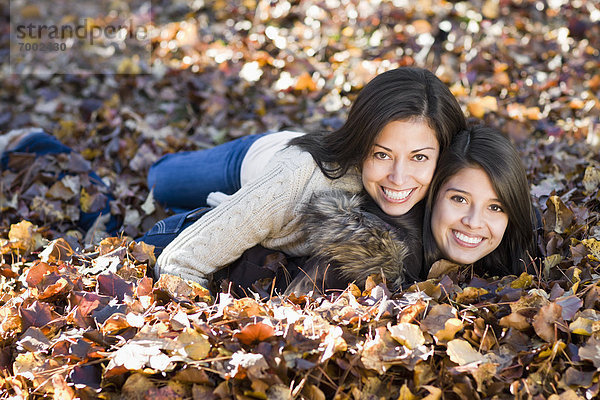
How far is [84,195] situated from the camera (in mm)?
3566

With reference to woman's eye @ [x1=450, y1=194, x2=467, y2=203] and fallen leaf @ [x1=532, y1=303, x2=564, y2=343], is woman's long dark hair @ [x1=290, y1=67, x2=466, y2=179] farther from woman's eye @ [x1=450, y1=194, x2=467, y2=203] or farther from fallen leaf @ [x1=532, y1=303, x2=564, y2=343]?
fallen leaf @ [x1=532, y1=303, x2=564, y2=343]

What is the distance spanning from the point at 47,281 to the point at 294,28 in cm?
421

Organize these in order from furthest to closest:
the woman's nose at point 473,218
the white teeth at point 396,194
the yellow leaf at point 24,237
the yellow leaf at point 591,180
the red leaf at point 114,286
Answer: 1. the yellow leaf at point 591,180
2. the yellow leaf at point 24,237
3. the white teeth at point 396,194
4. the woman's nose at point 473,218
5. the red leaf at point 114,286

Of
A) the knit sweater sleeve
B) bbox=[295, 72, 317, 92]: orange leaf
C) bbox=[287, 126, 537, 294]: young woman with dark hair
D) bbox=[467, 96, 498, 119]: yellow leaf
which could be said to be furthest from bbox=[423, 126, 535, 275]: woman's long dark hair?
bbox=[295, 72, 317, 92]: orange leaf

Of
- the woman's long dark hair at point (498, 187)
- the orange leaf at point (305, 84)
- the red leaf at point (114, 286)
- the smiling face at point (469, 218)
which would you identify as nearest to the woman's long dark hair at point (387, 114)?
the woman's long dark hair at point (498, 187)

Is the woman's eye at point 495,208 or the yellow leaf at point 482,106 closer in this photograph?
the woman's eye at point 495,208

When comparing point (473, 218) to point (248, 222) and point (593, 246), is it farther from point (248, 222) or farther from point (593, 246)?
point (248, 222)

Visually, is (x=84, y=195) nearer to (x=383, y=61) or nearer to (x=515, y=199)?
(x=515, y=199)

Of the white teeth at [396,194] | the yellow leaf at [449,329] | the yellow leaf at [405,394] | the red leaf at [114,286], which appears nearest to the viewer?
the yellow leaf at [405,394]

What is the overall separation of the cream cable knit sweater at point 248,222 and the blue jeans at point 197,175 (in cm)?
67

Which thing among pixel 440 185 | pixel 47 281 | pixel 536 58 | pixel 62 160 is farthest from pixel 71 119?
pixel 536 58

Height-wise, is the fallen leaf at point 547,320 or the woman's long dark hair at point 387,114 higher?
the woman's long dark hair at point 387,114

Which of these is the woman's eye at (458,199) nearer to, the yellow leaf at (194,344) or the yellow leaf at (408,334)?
the yellow leaf at (408,334)

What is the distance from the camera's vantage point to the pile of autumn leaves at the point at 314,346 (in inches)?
71.9
